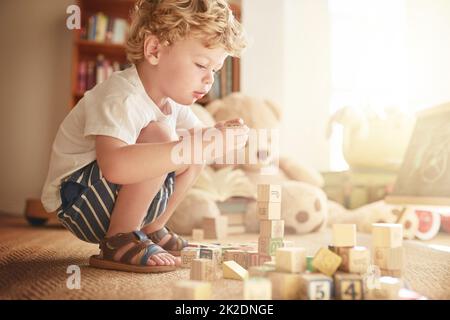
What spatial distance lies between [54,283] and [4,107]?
7.44 ft

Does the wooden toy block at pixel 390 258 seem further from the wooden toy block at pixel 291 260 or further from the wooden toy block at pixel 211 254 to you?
the wooden toy block at pixel 211 254

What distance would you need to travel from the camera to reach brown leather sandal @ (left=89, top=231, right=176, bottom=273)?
83cm

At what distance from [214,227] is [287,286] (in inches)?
38.2

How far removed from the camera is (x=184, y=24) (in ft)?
2.95

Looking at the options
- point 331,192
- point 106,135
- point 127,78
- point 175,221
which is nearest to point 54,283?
point 106,135

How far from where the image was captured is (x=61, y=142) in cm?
94

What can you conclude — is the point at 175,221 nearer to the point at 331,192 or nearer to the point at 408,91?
the point at 331,192

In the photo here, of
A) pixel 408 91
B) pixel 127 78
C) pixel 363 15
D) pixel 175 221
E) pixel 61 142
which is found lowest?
pixel 175 221

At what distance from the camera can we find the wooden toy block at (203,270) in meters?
0.75

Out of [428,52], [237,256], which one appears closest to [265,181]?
[428,52]

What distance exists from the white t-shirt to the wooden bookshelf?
163 cm

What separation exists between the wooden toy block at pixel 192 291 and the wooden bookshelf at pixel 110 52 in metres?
2.04
